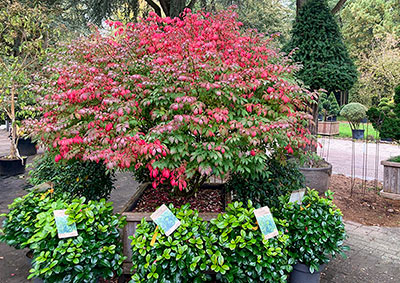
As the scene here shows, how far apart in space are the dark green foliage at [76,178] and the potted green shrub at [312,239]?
7.08ft

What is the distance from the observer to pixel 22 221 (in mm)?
2600

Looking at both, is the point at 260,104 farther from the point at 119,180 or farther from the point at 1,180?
the point at 1,180

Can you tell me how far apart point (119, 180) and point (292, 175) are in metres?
4.48

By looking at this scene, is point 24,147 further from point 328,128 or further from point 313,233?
point 328,128

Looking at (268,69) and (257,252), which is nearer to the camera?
(257,252)

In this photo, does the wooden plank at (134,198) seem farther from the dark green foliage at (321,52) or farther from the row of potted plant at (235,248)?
the dark green foliage at (321,52)

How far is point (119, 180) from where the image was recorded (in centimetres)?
692

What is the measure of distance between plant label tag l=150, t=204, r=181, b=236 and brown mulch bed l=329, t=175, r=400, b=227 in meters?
3.06

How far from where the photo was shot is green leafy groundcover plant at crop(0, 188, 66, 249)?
256 centimetres

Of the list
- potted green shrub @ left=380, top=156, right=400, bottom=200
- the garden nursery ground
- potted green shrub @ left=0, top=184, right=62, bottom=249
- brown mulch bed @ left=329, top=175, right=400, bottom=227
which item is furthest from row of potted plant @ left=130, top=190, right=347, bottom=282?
potted green shrub @ left=380, top=156, right=400, bottom=200

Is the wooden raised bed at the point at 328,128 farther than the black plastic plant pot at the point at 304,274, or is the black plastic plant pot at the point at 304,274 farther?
the wooden raised bed at the point at 328,128

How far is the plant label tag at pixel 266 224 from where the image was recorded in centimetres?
235

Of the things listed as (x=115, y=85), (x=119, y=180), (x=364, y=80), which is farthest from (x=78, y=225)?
(x=364, y=80)

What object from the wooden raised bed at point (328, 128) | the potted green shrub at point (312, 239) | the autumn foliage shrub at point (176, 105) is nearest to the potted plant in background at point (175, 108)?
the autumn foliage shrub at point (176, 105)
